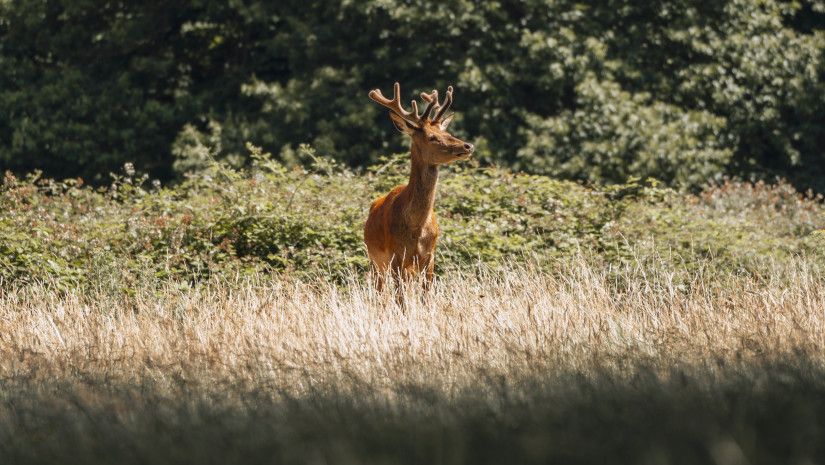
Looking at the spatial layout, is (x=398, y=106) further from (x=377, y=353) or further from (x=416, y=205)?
(x=377, y=353)

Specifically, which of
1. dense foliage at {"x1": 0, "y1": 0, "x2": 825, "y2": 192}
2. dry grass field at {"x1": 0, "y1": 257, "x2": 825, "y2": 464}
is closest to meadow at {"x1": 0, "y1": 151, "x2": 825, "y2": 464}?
dry grass field at {"x1": 0, "y1": 257, "x2": 825, "y2": 464}

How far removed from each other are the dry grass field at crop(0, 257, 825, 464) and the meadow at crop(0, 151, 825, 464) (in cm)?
2

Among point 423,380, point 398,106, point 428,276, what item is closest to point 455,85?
point 398,106

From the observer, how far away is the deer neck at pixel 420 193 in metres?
6.69

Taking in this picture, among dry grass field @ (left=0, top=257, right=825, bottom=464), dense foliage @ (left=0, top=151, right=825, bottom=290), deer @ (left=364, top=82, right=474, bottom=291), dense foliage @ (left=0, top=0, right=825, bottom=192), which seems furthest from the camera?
dense foliage @ (left=0, top=0, right=825, bottom=192)

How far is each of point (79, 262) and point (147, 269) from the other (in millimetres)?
824

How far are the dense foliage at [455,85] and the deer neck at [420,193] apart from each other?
843 centimetres

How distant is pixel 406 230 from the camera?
266 inches

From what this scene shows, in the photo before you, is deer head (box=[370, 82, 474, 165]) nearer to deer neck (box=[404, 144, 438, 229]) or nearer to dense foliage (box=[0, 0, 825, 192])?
deer neck (box=[404, 144, 438, 229])

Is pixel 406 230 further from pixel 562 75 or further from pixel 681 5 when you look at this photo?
pixel 681 5

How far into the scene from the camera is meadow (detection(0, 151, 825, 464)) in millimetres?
3773

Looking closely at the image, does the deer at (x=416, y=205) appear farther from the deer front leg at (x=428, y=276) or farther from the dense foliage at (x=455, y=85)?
the dense foliage at (x=455, y=85)

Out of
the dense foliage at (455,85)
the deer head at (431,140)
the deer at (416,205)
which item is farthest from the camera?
the dense foliage at (455,85)

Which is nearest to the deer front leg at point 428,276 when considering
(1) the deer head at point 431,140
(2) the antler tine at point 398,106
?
(1) the deer head at point 431,140
